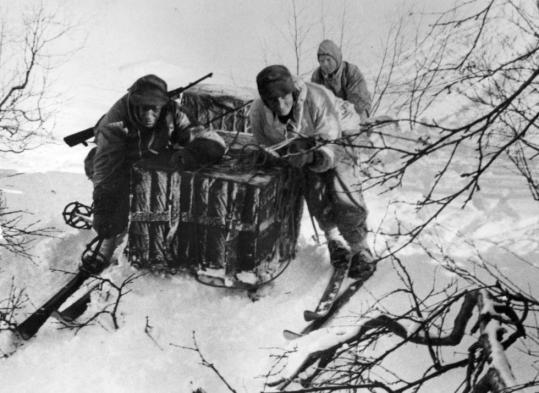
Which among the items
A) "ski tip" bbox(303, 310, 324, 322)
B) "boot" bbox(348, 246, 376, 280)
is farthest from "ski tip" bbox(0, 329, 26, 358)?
"boot" bbox(348, 246, 376, 280)

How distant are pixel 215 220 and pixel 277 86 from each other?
121 cm

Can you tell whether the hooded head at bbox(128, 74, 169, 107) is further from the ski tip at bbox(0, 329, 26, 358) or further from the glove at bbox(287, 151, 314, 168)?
the ski tip at bbox(0, 329, 26, 358)

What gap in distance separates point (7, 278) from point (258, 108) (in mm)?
2890

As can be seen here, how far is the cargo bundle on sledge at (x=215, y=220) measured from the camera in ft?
16.1

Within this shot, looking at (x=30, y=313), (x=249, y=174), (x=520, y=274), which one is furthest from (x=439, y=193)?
(x=30, y=313)

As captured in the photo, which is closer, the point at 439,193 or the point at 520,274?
the point at 520,274

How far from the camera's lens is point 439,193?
824cm

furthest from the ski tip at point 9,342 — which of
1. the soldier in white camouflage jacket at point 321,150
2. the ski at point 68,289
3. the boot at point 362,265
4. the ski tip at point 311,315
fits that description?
the boot at point 362,265

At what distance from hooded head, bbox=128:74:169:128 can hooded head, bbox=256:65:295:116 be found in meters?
0.94

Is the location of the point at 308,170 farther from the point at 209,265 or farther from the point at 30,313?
the point at 30,313

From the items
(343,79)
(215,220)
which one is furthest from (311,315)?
(343,79)

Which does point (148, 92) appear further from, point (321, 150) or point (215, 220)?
point (321, 150)

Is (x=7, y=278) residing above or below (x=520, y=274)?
below

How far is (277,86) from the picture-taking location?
4.58 metres
